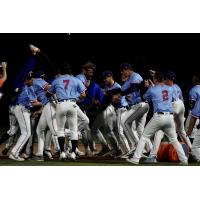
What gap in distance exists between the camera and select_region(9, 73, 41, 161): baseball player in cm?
1716

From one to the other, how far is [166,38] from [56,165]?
15.3m

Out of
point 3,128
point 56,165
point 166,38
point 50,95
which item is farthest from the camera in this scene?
point 166,38

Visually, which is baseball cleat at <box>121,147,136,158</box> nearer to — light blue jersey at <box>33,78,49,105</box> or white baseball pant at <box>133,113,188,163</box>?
white baseball pant at <box>133,113,188,163</box>

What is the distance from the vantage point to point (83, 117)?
1764 centimetres

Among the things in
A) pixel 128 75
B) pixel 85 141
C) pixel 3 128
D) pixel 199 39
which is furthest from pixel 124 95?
pixel 199 39

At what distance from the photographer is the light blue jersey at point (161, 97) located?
1625 cm

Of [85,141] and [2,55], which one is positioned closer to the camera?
[85,141]

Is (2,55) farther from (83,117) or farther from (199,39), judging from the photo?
(83,117)

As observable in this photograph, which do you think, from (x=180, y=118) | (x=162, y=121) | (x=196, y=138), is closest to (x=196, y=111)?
(x=180, y=118)

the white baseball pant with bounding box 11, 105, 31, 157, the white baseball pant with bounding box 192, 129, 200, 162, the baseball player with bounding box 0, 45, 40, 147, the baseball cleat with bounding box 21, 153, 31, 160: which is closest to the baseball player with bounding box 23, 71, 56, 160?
the baseball cleat with bounding box 21, 153, 31, 160

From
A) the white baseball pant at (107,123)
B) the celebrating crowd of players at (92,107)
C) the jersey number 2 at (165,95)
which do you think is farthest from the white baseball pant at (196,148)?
the white baseball pant at (107,123)

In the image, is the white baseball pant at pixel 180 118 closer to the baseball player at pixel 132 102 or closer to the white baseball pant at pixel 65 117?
the baseball player at pixel 132 102

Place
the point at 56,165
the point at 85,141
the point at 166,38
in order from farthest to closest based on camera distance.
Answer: the point at 166,38 < the point at 85,141 < the point at 56,165

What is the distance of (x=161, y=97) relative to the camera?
16.3m
